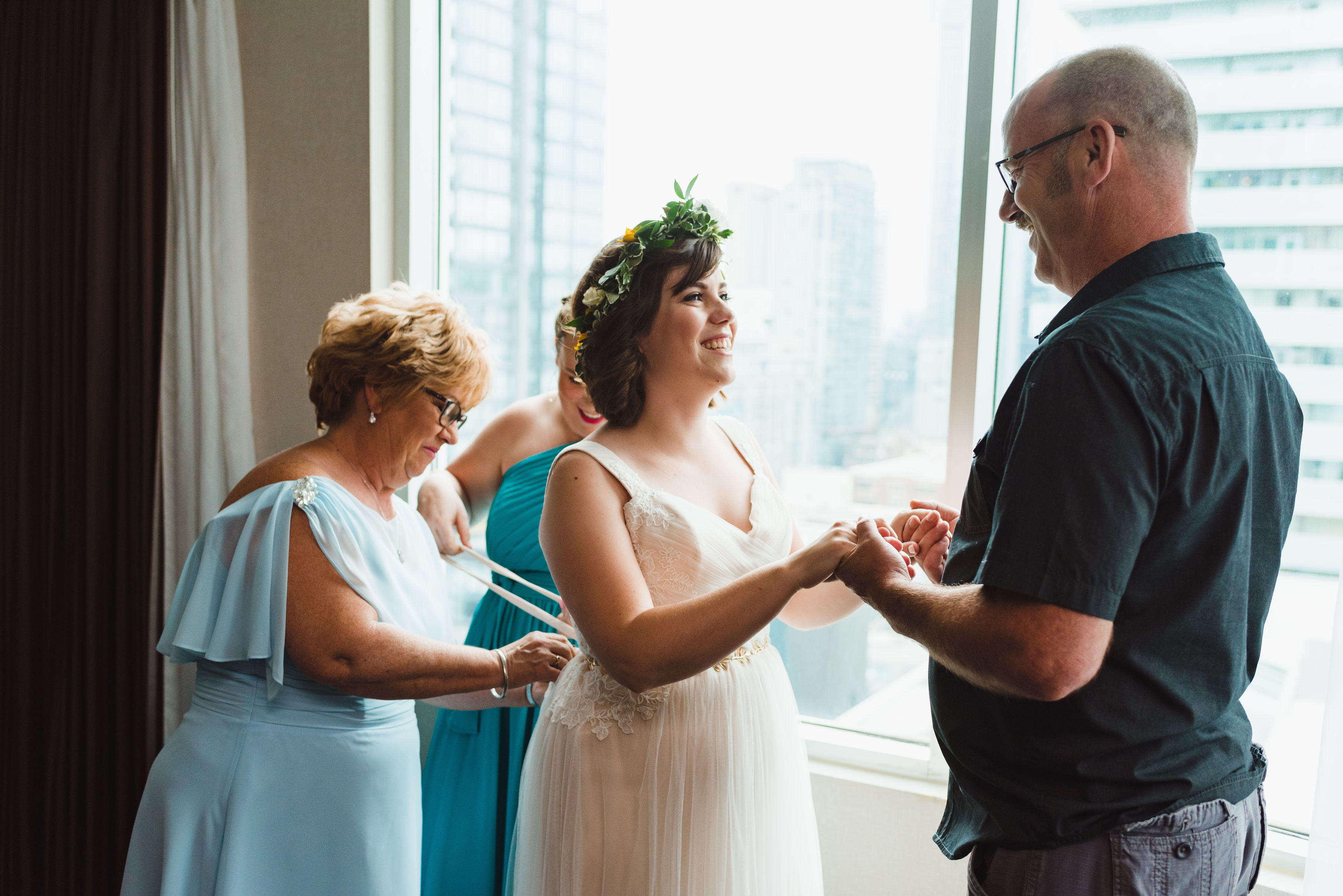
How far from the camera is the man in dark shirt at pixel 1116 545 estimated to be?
3.34 ft

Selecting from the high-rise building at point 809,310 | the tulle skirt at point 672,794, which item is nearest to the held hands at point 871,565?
the tulle skirt at point 672,794

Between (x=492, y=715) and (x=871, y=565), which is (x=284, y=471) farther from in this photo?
(x=871, y=565)

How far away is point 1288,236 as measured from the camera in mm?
1888

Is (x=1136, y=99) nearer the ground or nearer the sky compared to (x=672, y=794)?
nearer the sky

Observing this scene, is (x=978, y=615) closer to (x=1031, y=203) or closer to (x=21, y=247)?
(x=1031, y=203)

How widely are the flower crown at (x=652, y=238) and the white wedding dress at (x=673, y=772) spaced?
28 cm

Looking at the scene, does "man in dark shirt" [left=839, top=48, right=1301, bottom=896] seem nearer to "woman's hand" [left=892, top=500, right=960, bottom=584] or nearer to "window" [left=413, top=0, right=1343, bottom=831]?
"woman's hand" [left=892, top=500, right=960, bottom=584]

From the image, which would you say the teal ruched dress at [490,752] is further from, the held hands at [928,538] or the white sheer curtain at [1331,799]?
the white sheer curtain at [1331,799]

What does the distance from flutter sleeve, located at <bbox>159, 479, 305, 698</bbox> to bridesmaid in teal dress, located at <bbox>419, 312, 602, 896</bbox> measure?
0.63 m

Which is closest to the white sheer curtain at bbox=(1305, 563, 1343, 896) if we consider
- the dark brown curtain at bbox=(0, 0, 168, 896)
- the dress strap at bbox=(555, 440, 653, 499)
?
the dress strap at bbox=(555, 440, 653, 499)

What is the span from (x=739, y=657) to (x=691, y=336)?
1.92 feet

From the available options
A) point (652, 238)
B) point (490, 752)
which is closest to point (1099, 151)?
point (652, 238)

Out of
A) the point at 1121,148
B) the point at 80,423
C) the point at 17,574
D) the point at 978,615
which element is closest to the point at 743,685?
the point at 978,615

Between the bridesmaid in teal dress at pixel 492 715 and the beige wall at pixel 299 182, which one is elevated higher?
the beige wall at pixel 299 182
